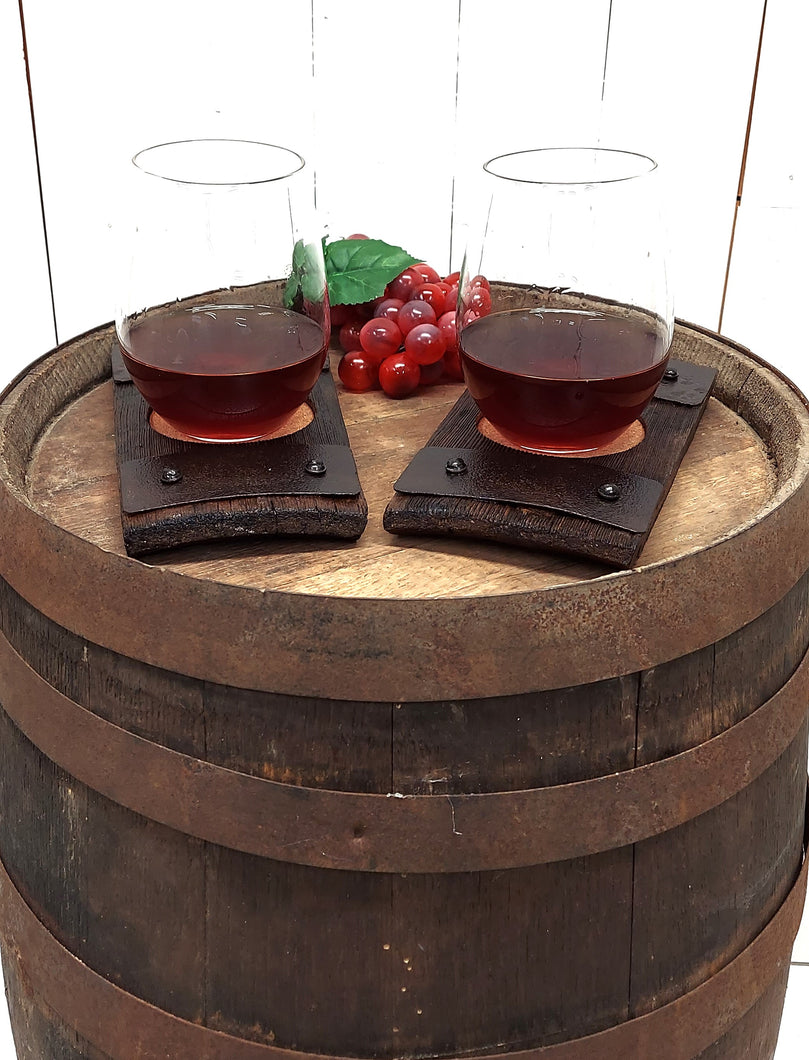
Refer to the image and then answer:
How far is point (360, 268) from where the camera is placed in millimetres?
1453

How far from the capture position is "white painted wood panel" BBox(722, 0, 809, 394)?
1854 mm

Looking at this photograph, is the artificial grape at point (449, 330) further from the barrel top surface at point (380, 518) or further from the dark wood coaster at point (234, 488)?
the dark wood coaster at point (234, 488)

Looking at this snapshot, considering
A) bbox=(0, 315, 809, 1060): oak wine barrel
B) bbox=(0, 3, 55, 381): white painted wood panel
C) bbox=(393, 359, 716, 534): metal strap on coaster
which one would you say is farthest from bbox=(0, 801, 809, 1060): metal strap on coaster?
bbox=(0, 3, 55, 381): white painted wood panel

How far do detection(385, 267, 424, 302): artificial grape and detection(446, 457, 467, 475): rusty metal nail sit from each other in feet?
1.27

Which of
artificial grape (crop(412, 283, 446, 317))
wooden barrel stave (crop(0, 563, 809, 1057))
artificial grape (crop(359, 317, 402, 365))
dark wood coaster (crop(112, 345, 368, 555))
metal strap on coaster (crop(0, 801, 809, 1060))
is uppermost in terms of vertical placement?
artificial grape (crop(412, 283, 446, 317))

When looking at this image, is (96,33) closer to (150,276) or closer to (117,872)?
(150,276)

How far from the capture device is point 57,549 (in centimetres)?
101

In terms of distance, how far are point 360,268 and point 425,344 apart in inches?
6.7

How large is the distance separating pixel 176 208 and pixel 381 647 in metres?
0.48

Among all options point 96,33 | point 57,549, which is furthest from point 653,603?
point 96,33

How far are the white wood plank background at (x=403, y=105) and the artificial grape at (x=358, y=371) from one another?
22.2 inches

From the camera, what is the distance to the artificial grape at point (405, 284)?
145 cm

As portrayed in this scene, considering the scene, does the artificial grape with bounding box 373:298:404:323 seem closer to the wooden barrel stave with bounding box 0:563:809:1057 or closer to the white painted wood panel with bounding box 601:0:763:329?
the wooden barrel stave with bounding box 0:563:809:1057

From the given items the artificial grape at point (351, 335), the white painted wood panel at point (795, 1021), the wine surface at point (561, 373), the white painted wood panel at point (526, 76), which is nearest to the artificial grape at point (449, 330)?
the artificial grape at point (351, 335)
